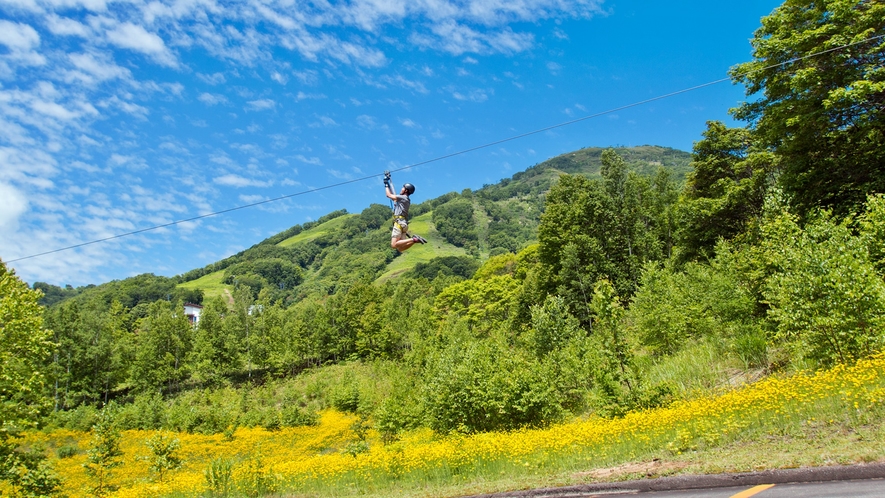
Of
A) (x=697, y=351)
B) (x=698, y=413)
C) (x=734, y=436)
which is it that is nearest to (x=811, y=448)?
(x=734, y=436)

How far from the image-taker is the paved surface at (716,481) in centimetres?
752

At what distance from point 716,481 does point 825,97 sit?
2219cm

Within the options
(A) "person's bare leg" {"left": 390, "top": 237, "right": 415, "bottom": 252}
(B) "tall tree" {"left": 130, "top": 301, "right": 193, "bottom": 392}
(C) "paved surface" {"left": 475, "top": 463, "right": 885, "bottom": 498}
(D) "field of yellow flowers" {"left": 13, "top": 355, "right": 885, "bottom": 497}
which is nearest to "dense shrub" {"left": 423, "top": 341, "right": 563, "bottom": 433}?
(D) "field of yellow flowers" {"left": 13, "top": 355, "right": 885, "bottom": 497}

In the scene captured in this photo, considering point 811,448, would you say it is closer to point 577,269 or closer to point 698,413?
point 698,413

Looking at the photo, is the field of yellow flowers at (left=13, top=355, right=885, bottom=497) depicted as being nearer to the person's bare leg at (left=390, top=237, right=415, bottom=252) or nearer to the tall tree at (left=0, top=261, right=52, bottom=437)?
the tall tree at (left=0, top=261, right=52, bottom=437)

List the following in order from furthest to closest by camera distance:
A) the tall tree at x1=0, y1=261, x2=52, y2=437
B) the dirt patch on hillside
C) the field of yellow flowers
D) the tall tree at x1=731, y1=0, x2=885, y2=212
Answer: the tall tree at x1=731, y1=0, x2=885, y2=212 → the tall tree at x1=0, y1=261, x2=52, y2=437 → the field of yellow flowers → the dirt patch on hillside

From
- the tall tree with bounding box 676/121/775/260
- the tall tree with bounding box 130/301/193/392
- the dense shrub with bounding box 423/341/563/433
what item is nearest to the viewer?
the dense shrub with bounding box 423/341/563/433

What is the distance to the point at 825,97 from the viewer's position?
2242 centimetres

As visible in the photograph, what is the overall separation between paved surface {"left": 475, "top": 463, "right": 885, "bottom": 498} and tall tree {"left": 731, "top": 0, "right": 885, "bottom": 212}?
1829cm

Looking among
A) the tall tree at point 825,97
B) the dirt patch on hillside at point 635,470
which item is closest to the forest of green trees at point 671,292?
the tall tree at point 825,97

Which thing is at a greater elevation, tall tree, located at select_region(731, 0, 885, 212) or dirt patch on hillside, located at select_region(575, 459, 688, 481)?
tall tree, located at select_region(731, 0, 885, 212)

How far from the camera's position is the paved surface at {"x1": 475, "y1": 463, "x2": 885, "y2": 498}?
7.52 meters

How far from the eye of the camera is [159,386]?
74.9m

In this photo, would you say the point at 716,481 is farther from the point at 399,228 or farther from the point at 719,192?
the point at 719,192
